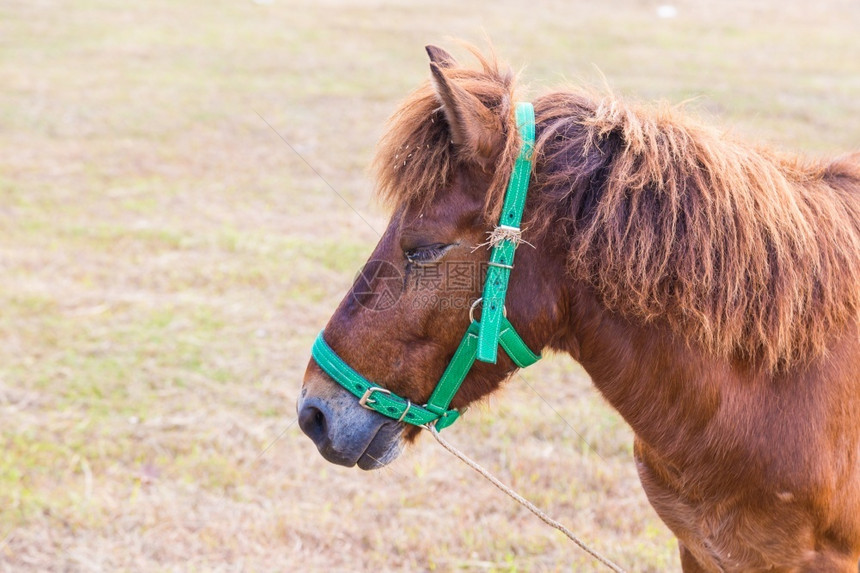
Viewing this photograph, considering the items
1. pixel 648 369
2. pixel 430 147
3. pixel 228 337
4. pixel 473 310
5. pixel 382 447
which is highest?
pixel 430 147

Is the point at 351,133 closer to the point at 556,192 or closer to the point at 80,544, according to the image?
the point at 80,544

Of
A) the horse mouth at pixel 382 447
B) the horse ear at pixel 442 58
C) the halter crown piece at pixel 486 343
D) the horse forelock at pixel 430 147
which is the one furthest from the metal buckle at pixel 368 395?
the horse ear at pixel 442 58

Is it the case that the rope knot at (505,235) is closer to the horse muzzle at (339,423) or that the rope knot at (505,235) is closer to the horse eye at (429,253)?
the horse eye at (429,253)

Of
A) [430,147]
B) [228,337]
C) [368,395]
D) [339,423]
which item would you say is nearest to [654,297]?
[430,147]

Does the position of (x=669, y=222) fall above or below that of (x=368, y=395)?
above

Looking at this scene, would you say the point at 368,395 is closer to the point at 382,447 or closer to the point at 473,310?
the point at 382,447

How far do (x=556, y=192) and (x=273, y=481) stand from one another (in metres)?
2.73

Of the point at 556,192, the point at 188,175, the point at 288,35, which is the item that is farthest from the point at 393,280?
the point at 288,35

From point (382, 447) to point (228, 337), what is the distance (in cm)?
353

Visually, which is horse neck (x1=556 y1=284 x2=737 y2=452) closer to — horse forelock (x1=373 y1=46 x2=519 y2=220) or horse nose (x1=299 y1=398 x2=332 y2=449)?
horse forelock (x1=373 y1=46 x2=519 y2=220)

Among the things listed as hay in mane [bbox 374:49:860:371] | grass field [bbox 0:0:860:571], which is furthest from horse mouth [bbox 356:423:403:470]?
hay in mane [bbox 374:49:860:371]

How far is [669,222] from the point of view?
199 centimetres

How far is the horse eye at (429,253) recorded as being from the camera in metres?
2.00

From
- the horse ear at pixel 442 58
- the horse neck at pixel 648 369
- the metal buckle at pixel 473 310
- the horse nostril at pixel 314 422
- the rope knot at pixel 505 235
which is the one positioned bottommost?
the horse nostril at pixel 314 422
